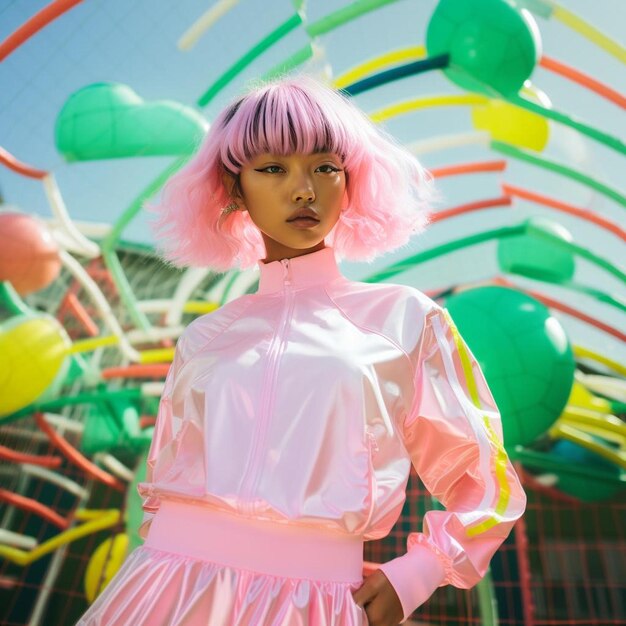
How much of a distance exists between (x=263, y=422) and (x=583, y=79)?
3.22m

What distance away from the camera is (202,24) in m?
3.02

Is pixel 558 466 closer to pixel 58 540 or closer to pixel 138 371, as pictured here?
pixel 138 371

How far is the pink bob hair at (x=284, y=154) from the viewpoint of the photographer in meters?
1.18

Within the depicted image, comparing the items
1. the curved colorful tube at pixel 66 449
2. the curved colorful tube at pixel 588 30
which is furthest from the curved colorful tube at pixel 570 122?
the curved colorful tube at pixel 66 449

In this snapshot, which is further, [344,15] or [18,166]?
[18,166]

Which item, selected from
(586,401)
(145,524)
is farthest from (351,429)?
(586,401)

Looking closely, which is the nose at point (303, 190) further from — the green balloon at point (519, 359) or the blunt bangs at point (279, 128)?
the green balloon at point (519, 359)

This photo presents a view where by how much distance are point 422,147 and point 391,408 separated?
3198mm

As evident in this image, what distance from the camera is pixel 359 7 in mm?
2922

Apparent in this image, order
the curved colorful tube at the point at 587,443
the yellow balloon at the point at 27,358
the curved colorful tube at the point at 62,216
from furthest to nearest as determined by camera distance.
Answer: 1. the curved colorful tube at the point at 587,443
2. the curved colorful tube at the point at 62,216
3. the yellow balloon at the point at 27,358

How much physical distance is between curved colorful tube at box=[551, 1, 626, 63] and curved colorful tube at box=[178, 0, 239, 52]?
168cm

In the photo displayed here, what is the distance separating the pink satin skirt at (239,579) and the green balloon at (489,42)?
8.01 ft

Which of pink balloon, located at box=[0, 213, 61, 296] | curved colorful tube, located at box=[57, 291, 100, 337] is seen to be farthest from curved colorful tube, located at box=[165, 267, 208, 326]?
pink balloon, located at box=[0, 213, 61, 296]

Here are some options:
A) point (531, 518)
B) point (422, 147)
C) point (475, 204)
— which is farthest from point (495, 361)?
point (531, 518)
